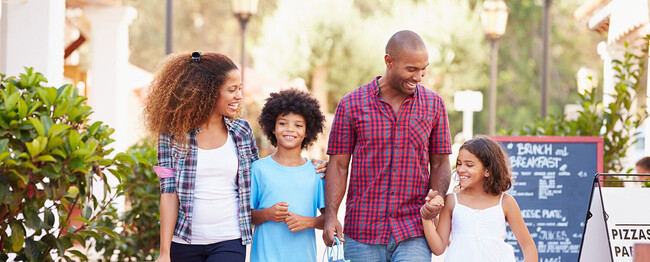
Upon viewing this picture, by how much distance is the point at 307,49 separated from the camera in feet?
87.0

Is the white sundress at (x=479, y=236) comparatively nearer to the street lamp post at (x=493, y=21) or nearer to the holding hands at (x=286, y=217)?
the holding hands at (x=286, y=217)

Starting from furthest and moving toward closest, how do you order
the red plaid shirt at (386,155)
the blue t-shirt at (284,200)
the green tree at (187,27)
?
1. the green tree at (187,27)
2. the blue t-shirt at (284,200)
3. the red plaid shirt at (386,155)

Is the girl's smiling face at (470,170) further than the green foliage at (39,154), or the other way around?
the girl's smiling face at (470,170)

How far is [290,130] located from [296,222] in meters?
0.48

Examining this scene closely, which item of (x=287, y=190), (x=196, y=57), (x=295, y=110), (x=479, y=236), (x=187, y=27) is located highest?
(x=187, y=27)

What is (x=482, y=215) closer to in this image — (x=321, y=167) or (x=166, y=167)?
(x=321, y=167)

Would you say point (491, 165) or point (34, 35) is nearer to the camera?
point (491, 165)

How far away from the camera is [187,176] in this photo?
155 inches

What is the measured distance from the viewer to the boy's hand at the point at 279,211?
402 centimetres

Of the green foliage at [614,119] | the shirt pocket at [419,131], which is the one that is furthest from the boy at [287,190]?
the green foliage at [614,119]

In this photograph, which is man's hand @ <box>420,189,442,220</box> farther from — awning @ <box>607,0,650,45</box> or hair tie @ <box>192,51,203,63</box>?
awning @ <box>607,0,650,45</box>

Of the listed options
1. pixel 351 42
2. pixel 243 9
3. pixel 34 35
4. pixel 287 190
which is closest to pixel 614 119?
pixel 287 190

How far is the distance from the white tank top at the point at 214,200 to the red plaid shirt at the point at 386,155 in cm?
55

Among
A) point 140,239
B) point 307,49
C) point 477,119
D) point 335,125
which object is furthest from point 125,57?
point 477,119
